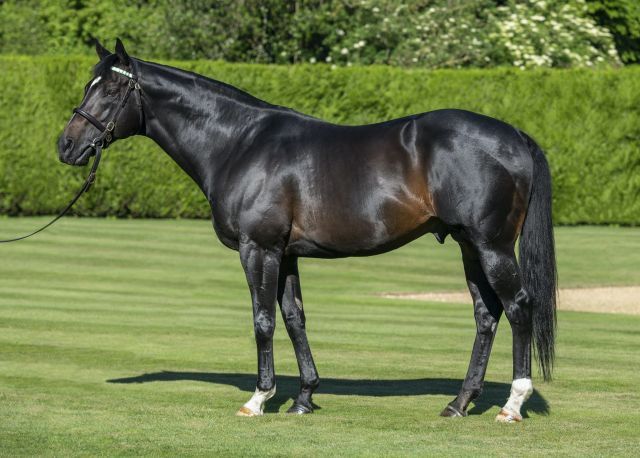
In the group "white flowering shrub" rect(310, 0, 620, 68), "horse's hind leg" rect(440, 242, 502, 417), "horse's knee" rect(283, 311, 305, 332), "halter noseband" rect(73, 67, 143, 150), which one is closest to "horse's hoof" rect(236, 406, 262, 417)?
"horse's knee" rect(283, 311, 305, 332)

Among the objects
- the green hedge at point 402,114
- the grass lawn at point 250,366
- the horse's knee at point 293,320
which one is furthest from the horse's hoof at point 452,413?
the green hedge at point 402,114

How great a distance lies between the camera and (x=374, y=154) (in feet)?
28.5

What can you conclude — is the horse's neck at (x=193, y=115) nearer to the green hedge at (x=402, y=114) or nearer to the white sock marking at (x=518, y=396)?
the white sock marking at (x=518, y=396)

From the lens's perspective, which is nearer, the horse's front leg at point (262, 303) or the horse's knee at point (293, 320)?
the horse's front leg at point (262, 303)

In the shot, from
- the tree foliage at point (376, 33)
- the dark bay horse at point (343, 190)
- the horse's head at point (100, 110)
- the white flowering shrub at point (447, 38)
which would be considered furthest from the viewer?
the white flowering shrub at point (447, 38)

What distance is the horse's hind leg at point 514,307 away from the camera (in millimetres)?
8531

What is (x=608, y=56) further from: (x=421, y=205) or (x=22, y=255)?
(x=421, y=205)

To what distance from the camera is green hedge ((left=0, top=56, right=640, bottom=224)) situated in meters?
26.5

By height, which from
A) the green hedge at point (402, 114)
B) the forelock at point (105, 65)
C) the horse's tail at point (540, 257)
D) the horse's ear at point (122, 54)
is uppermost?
the horse's ear at point (122, 54)

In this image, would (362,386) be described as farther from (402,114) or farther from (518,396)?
(402,114)

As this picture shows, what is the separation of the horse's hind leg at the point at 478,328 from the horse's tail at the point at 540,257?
0.32 meters

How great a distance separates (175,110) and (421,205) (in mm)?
1934

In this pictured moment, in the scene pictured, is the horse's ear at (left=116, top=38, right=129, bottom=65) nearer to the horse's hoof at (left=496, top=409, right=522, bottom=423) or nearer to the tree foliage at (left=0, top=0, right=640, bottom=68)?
the horse's hoof at (left=496, top=409, right=522, bottom=423)

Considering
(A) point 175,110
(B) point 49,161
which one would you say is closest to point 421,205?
(A) point 175,110
